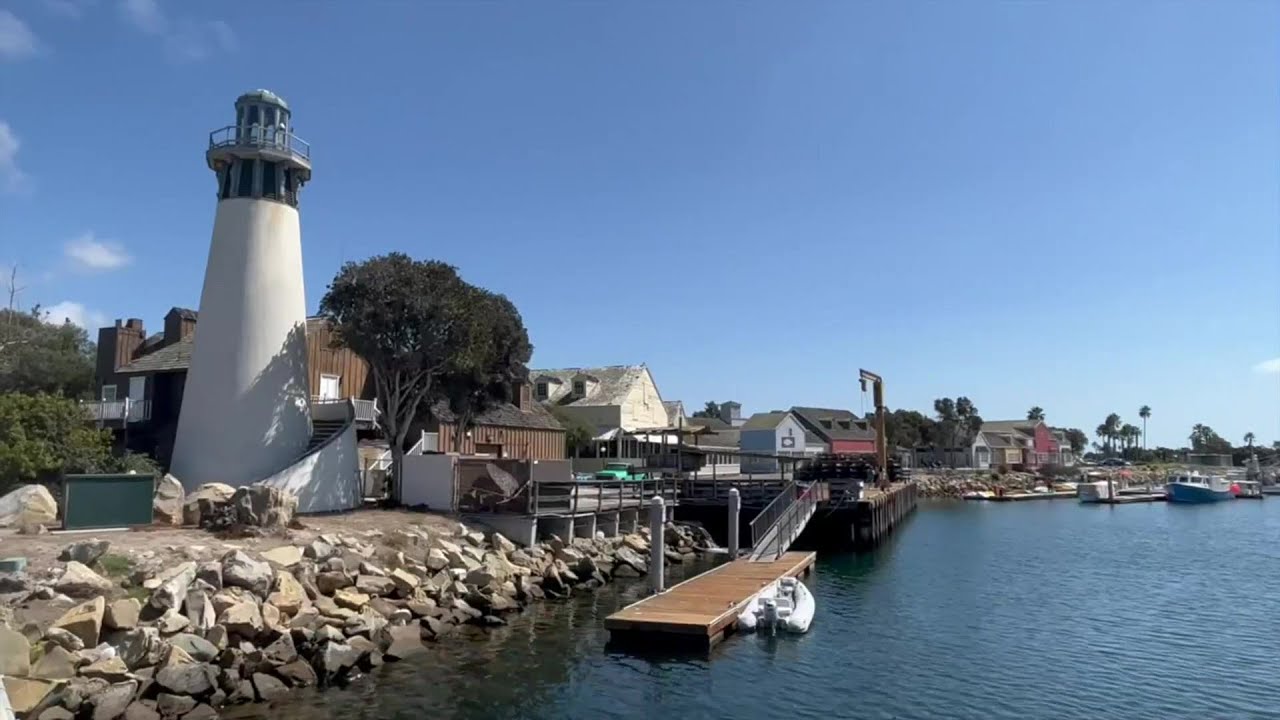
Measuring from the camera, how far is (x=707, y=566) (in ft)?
112

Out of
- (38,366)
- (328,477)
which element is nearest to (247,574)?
(328,477)

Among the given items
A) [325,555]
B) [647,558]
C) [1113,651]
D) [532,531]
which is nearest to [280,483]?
[325,555]

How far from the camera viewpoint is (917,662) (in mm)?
19953

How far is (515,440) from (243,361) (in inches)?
796

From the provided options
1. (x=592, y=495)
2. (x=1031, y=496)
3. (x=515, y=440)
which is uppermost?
(x=515, y=440)

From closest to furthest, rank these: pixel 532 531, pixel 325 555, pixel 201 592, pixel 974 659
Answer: pixel 201 592
pixel 974 659
pixel 325 555
pixel 532 531

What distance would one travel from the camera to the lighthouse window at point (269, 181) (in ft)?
96.3

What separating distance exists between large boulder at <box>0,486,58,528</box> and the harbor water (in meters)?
9.97

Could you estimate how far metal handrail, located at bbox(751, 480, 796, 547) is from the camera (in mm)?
34281

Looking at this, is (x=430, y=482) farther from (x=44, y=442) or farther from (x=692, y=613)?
(x=692, y=613)

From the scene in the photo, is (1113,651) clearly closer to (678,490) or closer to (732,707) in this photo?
(732,707)

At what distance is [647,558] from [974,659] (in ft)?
49.0

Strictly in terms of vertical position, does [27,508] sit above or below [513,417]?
below

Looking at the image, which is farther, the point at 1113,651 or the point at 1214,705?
the point at 1113,651
